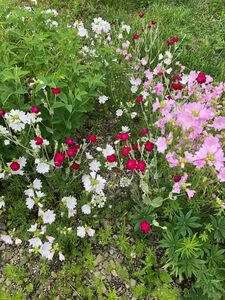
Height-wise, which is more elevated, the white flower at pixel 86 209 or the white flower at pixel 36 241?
the white flower at pixel 86 209

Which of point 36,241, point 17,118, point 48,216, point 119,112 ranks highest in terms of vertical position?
point 17,118

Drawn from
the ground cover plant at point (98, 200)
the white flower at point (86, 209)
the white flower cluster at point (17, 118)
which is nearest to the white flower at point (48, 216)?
the ground cover plant at point (98, 200)

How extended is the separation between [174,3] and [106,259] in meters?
4.45

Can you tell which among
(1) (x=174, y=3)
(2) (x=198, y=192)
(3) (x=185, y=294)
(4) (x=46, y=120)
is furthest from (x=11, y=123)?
(1) (x=174, y=3)

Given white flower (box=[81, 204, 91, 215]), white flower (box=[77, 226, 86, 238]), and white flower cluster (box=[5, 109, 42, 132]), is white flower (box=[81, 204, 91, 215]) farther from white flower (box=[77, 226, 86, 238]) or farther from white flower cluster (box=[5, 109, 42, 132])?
white flower cluster (box=[5, 109, 42, 132])

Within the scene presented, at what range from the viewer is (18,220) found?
279 centimetres

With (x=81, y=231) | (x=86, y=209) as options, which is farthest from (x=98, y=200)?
(x=81, y=231)

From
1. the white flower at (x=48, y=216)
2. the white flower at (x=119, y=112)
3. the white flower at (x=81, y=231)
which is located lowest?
the white flower at (x=81, y=231)

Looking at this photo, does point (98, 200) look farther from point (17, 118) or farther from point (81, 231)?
point (17, 118)

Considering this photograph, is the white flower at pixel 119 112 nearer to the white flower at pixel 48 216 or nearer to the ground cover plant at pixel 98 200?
the ground cover plant at pixel 98 200

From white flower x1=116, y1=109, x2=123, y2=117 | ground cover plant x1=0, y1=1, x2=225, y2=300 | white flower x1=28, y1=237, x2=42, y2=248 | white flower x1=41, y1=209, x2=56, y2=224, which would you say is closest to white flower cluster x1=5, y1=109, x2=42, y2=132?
ground cover plant x1=0, y1=1, x2=225, y2=300

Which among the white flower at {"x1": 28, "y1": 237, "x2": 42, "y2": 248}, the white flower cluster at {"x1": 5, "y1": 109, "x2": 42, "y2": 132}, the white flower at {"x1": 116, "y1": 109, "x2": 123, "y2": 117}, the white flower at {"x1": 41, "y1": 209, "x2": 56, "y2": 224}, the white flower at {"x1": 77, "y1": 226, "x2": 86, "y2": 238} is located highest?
the white flower cluster at {"x1": 5, "y1": 109, "x2": 42, "y2": 132}

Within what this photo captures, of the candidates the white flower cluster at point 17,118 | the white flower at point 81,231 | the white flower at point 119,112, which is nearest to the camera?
the white flower cluster at point 17,118

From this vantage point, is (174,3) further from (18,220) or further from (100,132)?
(18,220)
